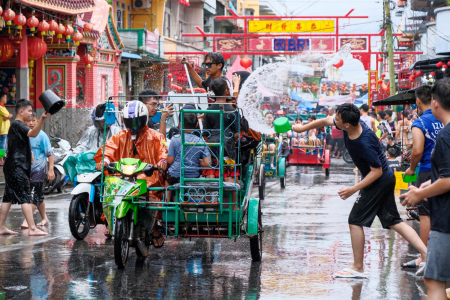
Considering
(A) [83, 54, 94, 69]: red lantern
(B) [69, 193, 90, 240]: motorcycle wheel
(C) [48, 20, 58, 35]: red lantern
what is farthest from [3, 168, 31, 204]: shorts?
(A) [83, 54, 94, 69]: red lantern

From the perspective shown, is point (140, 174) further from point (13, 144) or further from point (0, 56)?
point (0, 56)

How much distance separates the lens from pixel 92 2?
2036cm

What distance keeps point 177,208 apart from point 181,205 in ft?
0.35

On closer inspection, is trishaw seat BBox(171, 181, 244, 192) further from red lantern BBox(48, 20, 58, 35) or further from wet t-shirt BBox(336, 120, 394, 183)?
red lantern BBox(48, 20, 58, 35)

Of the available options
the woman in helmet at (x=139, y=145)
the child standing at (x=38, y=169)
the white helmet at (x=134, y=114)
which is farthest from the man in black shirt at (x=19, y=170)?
the white helmet at (x=134, y=114)

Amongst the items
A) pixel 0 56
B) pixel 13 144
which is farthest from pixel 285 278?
pixel 0 56

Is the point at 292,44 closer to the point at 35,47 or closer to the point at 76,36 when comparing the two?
the point at 76,36

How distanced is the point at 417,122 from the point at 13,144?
5.29 metres

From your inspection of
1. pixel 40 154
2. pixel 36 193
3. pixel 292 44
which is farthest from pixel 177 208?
pixel 292 44

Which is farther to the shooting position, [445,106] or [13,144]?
[13,144]

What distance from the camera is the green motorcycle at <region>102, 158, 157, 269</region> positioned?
6.62 metres

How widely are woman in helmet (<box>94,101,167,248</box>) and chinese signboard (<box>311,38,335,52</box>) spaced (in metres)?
22.0

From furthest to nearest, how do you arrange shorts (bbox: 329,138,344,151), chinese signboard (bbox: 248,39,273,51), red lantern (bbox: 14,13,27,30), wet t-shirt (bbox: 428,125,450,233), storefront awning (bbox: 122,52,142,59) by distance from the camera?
chinese signboard (bbox: 248,39,273,51), shorts (bbox: 329,138,344,151), storefront awning (bbox: 122,52,142,59), red lantern (bbox: 14,13,27,30), wet t-shirt (bbox: 428,125,450,233)

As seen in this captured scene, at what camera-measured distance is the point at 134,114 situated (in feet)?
23.9
